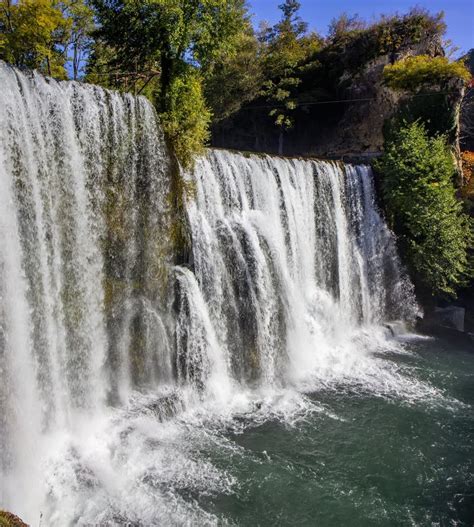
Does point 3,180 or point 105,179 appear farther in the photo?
point 105,179

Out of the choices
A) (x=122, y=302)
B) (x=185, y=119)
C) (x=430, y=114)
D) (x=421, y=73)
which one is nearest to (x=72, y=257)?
(x=122, y=302)

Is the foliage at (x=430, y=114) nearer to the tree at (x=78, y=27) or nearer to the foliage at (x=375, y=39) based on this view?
the foliage at (x=375, y=39)

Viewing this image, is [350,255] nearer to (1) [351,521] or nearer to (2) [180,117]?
(2) [180,117]

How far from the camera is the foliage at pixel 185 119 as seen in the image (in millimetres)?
9281

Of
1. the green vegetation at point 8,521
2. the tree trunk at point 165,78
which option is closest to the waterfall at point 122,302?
the green vegetation at point 8,521

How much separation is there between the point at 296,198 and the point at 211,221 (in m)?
3.78

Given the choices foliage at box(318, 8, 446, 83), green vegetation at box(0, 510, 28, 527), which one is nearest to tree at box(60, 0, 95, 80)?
foliage at box(318, 8, 446, 83)

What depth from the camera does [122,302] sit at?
836 cm

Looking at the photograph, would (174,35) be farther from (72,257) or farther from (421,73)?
(421,73)

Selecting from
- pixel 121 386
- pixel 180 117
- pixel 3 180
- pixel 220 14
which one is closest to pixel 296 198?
pixel 180 117

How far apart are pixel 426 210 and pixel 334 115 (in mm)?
9328

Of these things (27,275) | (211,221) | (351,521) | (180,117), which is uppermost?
(180,117)

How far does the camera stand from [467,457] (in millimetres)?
7457

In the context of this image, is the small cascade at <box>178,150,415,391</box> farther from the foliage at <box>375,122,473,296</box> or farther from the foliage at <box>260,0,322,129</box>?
the foliage at <box>260,0,322,129</box>
